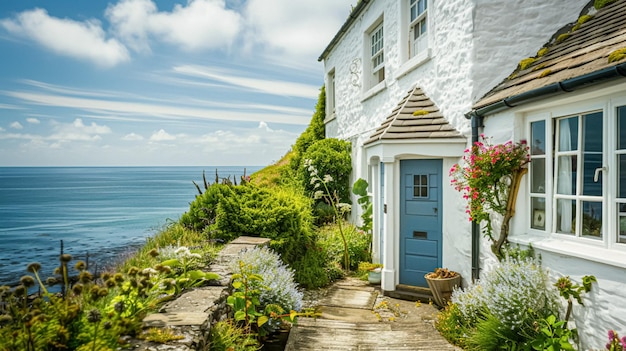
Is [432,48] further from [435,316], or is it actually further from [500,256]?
[435,316]

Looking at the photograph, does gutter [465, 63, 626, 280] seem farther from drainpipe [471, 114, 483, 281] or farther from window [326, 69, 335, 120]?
window [326, 69, 335, 120]

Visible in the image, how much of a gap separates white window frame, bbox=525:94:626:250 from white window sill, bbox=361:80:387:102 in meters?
4.74

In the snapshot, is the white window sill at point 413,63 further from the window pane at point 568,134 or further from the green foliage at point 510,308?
the green foliage at point 510,308

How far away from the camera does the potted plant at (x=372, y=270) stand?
8.12m

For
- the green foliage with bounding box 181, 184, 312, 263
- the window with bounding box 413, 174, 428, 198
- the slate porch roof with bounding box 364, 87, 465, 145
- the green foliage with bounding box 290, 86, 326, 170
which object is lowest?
the green foliage with bounding box 181, 184, 312, 263

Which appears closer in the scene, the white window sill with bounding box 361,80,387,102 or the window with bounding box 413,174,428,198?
the window with bounding box 413,174,428,198

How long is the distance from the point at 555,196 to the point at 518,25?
2.93 metres

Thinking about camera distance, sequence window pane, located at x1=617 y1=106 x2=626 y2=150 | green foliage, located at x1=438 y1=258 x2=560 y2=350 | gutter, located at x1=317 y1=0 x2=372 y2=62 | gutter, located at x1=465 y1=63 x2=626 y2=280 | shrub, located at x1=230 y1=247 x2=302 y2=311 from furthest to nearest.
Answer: gutter, located at x1=317 y1=0 x2=372 y2=62 → shrub, located at x1=230 y1=247 x2=302 y2=311 → green foliage, located at x1=438 y1=258 x2=560 y2=350 → window pane, located at x1=617 y1=106 x2=626 y2=150 → gutter, located at x1=465 y1=63 x2=626 y2=280

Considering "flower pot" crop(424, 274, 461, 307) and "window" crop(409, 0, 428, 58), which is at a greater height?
"window" crop(409, 0, 428, 58)

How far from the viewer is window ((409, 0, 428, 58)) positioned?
313 inches

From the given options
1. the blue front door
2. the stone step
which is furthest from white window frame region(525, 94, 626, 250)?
the stone step

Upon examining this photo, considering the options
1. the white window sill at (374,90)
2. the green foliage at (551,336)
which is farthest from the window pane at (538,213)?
the white window sill at (374,90)

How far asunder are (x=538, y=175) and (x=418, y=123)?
7.94ft

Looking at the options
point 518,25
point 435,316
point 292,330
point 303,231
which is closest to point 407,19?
point 518,25
